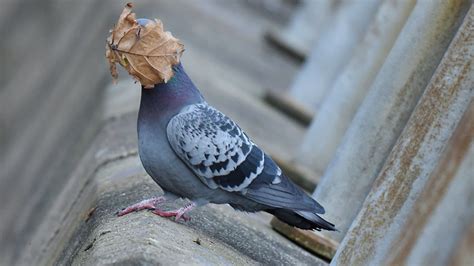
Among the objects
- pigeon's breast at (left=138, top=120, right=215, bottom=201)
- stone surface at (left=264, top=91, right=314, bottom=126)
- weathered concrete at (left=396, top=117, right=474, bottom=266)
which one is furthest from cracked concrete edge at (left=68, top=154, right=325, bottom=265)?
stone surface at (left=264, top=91, right=314, bottom=126)

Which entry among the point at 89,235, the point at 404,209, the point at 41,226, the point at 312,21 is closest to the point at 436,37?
the point at 404,209

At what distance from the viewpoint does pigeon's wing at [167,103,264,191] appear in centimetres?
511

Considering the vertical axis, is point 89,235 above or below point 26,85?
above

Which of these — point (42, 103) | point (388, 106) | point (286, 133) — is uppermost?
point (388, 106)

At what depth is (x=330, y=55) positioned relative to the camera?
35.3 ft

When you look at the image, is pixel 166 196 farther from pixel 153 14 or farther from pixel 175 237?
pixel 153 14

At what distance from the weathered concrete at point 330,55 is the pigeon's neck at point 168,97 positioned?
15.9 feet

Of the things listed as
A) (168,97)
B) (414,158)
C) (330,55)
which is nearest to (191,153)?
(168,97)

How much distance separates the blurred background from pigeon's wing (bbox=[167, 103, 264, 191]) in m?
0.29

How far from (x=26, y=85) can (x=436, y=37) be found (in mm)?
9484

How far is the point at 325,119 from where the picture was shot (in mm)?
7992

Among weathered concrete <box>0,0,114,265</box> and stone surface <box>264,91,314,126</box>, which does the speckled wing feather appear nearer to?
weathered concrete <box>0,0,114,265</box>

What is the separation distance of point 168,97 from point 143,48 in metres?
0.27

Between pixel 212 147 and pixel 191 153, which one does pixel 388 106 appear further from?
pixel 191 153
